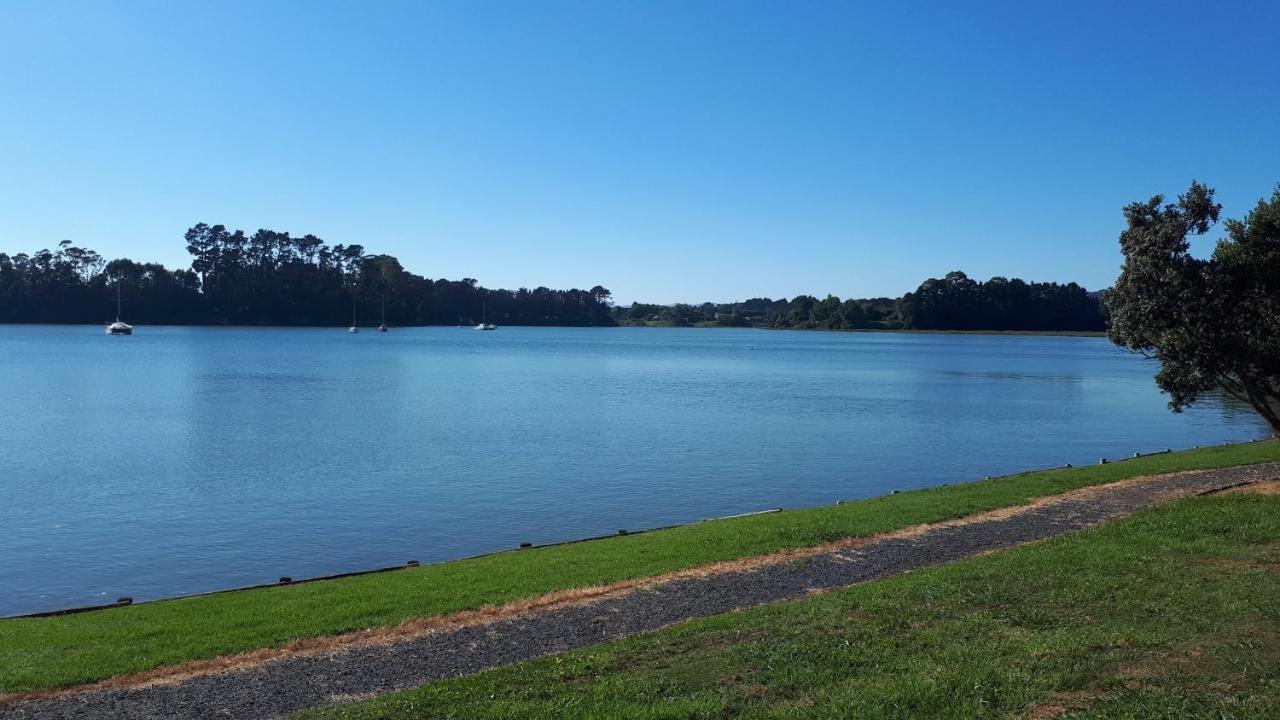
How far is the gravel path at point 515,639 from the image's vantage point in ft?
30.7

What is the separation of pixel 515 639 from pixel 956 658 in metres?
5.24

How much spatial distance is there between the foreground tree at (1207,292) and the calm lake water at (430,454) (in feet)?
35.4

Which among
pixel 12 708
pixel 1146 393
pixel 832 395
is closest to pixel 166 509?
pixel 12 708

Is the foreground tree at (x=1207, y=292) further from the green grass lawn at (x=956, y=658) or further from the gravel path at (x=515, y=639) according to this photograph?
the green grass lawn at (x=956, y=658)

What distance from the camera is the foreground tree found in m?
19.2

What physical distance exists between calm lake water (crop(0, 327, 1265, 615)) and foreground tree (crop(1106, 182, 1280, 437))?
1079 centimetres

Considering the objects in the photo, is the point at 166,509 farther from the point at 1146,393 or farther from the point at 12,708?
the point at 1146,393

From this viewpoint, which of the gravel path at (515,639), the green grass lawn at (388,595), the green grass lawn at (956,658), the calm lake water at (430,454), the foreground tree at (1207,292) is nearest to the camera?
the green grass lawn at (956,658)

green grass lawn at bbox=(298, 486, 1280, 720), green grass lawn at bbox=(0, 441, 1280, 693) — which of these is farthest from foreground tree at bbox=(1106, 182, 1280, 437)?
green grass lawn at bbox=(298, 486, 1280, 720)

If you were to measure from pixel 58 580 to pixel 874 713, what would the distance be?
58.0ft

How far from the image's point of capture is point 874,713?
7441mm

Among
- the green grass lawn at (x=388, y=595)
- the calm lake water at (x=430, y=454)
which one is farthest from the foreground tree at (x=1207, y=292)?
the calm lake water at (x=430, y=454)

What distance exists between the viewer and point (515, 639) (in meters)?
11.3

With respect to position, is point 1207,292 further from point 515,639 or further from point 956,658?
point 515,639
